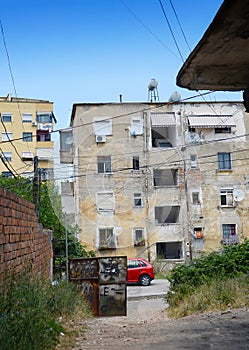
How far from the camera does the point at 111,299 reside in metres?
12.6

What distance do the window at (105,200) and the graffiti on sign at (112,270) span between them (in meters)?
8.08

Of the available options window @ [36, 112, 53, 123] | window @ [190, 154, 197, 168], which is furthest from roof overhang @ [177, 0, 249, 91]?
window @ [36, 112, 53, 123]

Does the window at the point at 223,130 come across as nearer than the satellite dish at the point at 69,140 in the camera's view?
No

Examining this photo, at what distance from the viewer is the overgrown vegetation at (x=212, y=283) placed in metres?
10.3

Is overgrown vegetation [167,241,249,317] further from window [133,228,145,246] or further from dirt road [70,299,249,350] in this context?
window [133,228,145,246]

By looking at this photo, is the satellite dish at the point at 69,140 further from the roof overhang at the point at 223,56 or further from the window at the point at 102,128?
the roof overhang at the point at 223,56

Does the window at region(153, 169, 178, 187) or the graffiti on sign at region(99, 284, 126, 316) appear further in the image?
the window at region(153, 169, 178, 187)

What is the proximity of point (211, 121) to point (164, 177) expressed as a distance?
11.5 ft

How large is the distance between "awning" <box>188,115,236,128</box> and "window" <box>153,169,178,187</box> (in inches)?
101

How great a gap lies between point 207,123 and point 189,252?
7573mm

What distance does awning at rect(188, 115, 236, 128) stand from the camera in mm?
22430

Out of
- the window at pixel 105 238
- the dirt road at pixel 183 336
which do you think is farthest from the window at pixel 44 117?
the dirt road at pixel 183 336

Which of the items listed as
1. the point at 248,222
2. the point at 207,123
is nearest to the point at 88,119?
the point at 207,123

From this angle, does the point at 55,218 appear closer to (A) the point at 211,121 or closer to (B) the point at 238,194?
(A) the point at 211,121
